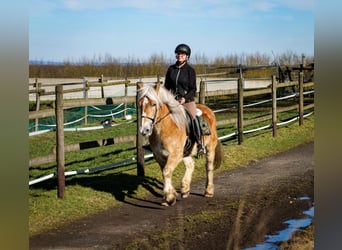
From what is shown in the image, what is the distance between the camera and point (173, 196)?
247 inches

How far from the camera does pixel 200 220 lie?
221 inches

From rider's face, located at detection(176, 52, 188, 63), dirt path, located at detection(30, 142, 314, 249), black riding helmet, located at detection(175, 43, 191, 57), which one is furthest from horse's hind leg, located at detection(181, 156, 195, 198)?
black riding helmet, located at detection(175, 43, 191, 57)

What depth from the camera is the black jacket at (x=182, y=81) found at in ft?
21.8

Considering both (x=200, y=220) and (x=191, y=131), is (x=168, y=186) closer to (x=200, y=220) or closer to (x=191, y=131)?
(x=200, y=220)

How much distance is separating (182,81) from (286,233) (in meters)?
2.65

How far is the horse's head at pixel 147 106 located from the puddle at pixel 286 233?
1955 millimetres

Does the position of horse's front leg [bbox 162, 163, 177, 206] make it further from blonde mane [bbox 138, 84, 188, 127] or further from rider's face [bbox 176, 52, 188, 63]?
rider's face [bbox 176, 52, 188, 63]

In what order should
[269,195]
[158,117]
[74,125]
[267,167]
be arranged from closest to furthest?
[158,117] < [269,195] < [267,167] < [74,125]

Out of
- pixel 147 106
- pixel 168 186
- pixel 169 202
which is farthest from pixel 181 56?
pixel 169 202

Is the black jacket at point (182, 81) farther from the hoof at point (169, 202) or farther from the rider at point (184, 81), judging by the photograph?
the hoof at point (169, 202)

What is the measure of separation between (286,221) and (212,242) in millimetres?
1085
